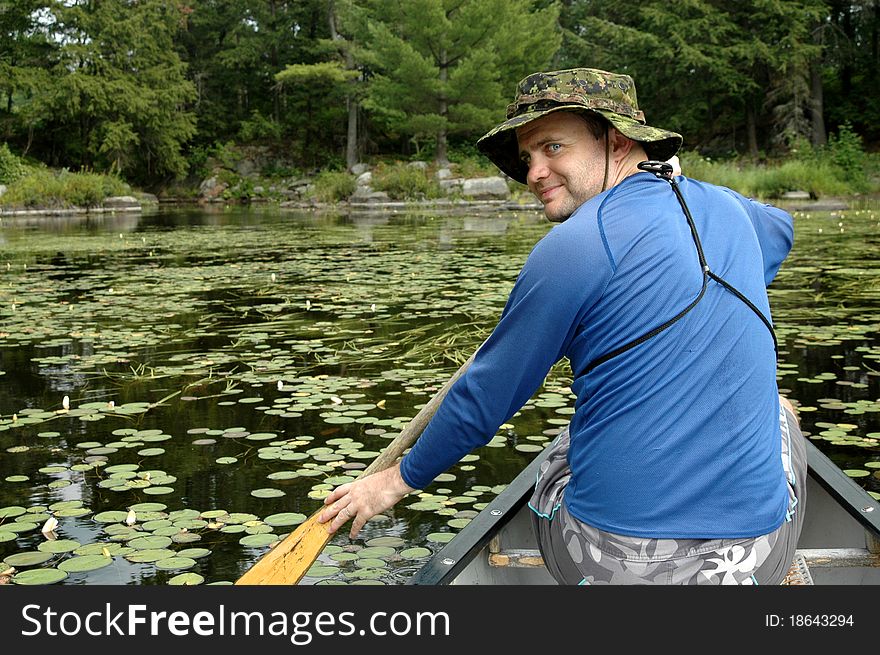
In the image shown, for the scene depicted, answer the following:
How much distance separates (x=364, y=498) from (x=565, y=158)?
2.75 ft

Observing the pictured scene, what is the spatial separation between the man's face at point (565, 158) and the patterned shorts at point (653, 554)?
1.97 ft

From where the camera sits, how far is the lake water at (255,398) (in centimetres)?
294

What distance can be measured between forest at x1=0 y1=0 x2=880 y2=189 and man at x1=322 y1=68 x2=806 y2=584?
2417cm

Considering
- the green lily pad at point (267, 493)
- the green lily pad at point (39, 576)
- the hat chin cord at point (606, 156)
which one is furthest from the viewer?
the green lily pad at point (267, 493)

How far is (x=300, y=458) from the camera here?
368 cm

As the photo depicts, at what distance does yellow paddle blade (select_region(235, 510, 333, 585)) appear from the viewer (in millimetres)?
2064

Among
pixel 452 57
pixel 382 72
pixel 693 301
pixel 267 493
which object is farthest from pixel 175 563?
pixel 382 72

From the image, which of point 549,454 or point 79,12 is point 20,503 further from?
point 79,12

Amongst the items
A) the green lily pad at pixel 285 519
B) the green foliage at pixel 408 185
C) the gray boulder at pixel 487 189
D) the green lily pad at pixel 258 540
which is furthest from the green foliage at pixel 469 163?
the green lily pad at pixel 258 540

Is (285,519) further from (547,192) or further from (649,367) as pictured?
(649,367)

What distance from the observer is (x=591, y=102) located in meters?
1.89

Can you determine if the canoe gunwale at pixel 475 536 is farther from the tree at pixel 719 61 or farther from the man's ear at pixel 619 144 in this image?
the tree at pixel 719 61

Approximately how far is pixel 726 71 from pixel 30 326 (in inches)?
950

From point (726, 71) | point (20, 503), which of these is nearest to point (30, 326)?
point (20, 503)
